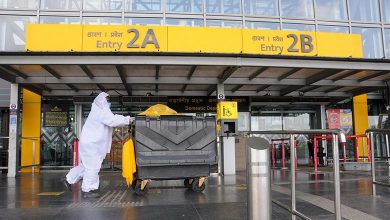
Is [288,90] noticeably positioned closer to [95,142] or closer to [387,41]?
[387,41]

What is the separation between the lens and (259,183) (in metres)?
4.34

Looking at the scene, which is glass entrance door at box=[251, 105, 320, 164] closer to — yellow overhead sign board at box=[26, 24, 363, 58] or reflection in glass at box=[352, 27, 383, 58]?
reflection in glass at box=[352, 27, 383, 58]

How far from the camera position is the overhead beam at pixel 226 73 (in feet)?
36.3

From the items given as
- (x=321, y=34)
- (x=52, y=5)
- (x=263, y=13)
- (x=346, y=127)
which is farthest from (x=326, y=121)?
(x=52, y=5)

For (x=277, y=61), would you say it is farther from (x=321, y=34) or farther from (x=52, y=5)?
(x=52, y=5)

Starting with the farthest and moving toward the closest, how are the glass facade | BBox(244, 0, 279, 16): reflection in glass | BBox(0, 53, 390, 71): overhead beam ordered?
BBox(244, 0, 279, 16): reflection in glass, the glass facade, BBox(0, 53, 390, 71): overhead beam

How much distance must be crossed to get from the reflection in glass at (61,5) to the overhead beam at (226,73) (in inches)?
219

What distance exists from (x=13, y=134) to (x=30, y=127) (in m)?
2.37

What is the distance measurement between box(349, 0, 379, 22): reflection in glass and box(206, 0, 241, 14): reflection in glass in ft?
15.0

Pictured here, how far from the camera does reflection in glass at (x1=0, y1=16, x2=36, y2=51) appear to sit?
1348cm

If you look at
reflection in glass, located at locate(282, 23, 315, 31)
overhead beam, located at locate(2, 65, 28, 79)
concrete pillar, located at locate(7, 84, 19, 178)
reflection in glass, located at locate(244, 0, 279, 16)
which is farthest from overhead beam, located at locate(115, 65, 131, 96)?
reflection in glass, located at locate(282, 23, 315, 31)

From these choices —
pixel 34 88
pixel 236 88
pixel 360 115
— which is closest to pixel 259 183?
pixel 236 88

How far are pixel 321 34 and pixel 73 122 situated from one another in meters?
10.1

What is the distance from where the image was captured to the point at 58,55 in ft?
32.4
